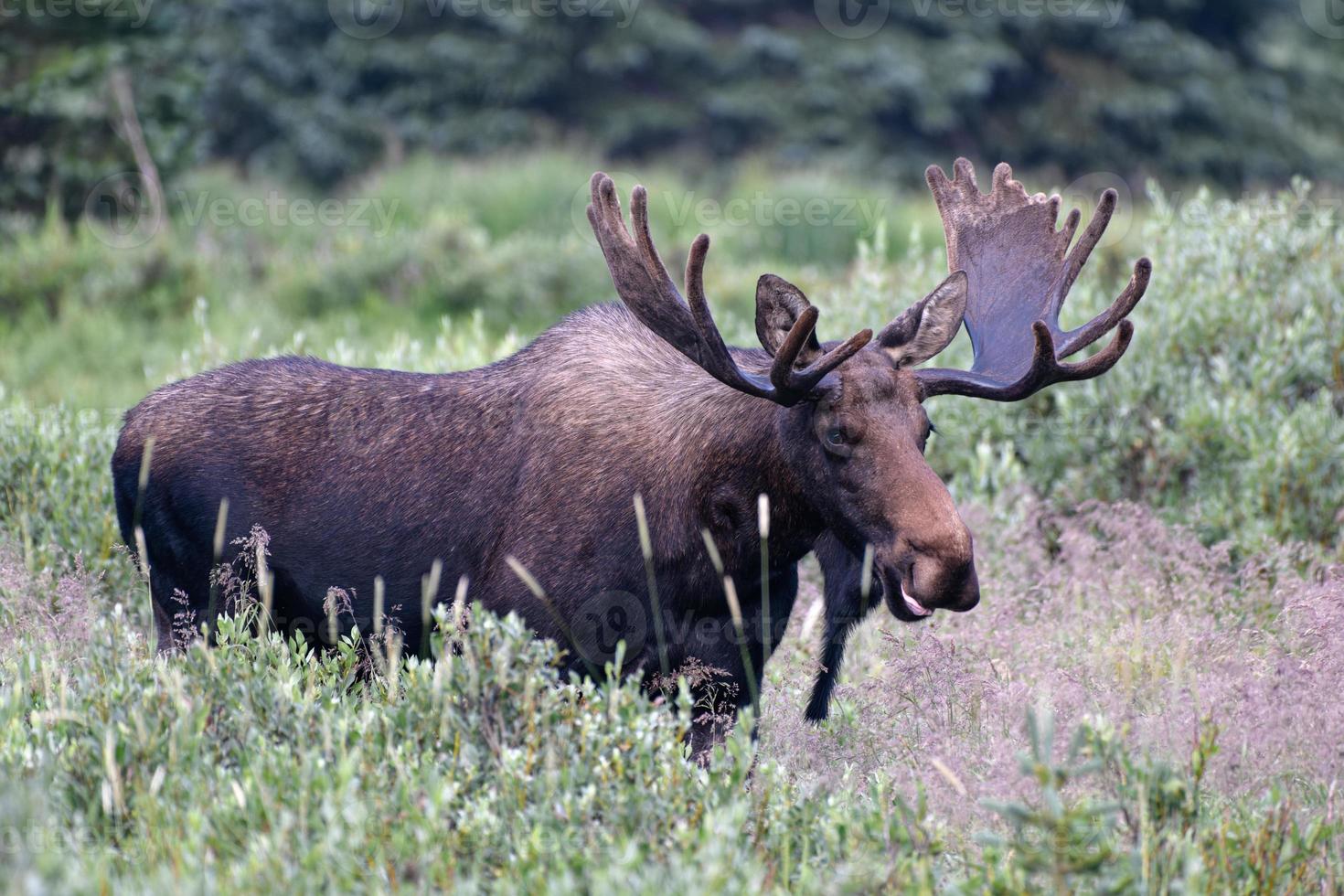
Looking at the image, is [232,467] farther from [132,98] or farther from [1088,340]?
[132,98]

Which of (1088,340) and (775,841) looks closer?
(775,841)

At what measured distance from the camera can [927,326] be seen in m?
4.20

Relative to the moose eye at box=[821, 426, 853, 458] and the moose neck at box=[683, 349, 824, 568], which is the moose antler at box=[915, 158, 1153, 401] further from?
the moose neck at box=[683, 349, 824, 568]

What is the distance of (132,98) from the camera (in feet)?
47.0

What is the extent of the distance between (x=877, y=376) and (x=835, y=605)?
79 cm

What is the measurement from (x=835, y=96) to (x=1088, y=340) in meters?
15.6

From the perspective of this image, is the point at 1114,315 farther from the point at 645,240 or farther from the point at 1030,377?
the point at 645,240

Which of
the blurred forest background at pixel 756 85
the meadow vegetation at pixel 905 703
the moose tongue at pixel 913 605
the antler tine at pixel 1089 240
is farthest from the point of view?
the blurred forest background at pixel 756 85

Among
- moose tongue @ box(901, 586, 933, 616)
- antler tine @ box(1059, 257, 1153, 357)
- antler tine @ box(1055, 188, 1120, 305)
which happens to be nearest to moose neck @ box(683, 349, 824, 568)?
moose tongue @ box(901, 586, 933, 616)

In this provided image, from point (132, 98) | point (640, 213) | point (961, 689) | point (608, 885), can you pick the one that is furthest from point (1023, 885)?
point (132, 98)

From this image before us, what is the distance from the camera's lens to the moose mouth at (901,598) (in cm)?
366

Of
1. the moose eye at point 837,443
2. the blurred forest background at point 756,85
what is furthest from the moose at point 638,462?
the blurred forest background at point 756,85

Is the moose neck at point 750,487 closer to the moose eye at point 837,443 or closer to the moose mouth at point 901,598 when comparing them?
the moose eye at point 837,443

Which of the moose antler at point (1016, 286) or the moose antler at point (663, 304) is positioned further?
the moose antler at point (1016, 286)
